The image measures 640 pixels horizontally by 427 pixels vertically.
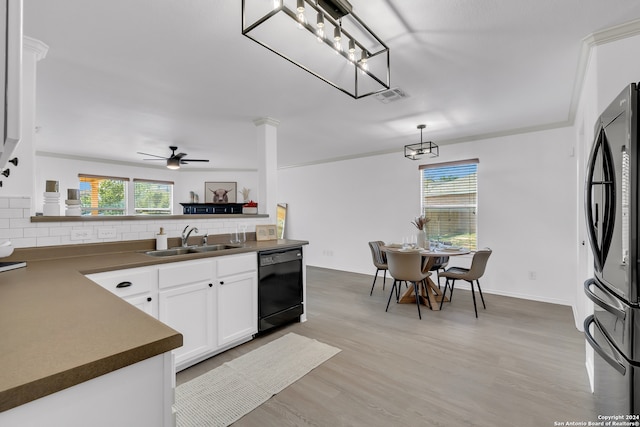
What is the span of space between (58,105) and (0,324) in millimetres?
3755

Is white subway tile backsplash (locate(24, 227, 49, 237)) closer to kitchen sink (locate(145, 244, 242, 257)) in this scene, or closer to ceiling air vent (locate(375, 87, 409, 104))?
kitchen sink (locate(145, 244, 242, 257))

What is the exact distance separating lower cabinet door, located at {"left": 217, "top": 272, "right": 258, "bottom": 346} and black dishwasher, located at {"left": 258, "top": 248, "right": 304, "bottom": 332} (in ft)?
0.25

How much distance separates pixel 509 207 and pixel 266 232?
3611 millimetres

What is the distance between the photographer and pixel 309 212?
714 cm

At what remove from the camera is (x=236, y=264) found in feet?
8.75

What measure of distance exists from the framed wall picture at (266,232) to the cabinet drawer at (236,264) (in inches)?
27.1

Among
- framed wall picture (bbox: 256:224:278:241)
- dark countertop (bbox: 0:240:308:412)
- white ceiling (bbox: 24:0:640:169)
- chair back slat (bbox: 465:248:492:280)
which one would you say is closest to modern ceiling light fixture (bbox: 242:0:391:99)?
white ceiling (bbox: 24:0:640:169)

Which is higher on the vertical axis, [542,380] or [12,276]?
[12,276]

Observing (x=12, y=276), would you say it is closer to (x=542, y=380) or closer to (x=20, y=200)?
(x=20, y=200)

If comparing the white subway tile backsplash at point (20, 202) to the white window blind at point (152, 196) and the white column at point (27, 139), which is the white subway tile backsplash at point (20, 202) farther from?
the white window blind at point (152, 196)

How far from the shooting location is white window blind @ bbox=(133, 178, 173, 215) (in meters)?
7.34

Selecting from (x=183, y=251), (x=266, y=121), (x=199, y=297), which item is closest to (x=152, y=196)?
(x=266, y=121)

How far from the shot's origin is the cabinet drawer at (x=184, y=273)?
217 centimetres

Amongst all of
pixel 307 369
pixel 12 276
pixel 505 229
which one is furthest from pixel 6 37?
pixel 505 229
